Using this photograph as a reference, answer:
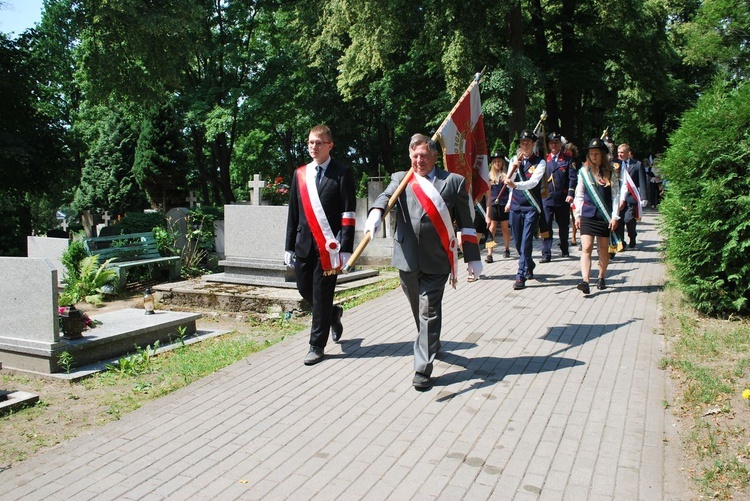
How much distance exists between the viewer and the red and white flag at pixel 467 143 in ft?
22.1

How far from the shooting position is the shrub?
23.0 feet

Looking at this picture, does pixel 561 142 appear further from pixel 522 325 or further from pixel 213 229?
pixel 213 229

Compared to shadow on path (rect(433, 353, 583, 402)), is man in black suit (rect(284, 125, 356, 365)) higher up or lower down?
higher up

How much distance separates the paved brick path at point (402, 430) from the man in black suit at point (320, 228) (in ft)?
1.95

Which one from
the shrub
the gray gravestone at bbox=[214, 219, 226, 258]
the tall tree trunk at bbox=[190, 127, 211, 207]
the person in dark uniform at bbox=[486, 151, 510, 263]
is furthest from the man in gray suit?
the tall tree trunk at bbox=[190, 127, 211, 207]

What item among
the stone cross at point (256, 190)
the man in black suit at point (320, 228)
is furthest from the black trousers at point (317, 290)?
the stone cross at point (256, 190)

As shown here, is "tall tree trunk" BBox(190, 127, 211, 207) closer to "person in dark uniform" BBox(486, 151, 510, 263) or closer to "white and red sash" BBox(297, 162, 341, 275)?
"person in dark uniform" BBox(486, 151, 510, 263)

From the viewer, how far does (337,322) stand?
6727mm

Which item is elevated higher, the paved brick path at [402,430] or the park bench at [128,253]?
the park bench at [128,253]

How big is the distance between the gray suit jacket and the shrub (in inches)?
123

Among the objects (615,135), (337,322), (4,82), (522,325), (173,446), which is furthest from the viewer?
(615,135)

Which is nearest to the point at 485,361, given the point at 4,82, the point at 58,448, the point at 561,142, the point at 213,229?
the point at 58,448

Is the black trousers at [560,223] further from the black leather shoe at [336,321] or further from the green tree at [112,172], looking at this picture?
the green tree at [112,172]

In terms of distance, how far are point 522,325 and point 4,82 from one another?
1411 centimetres
